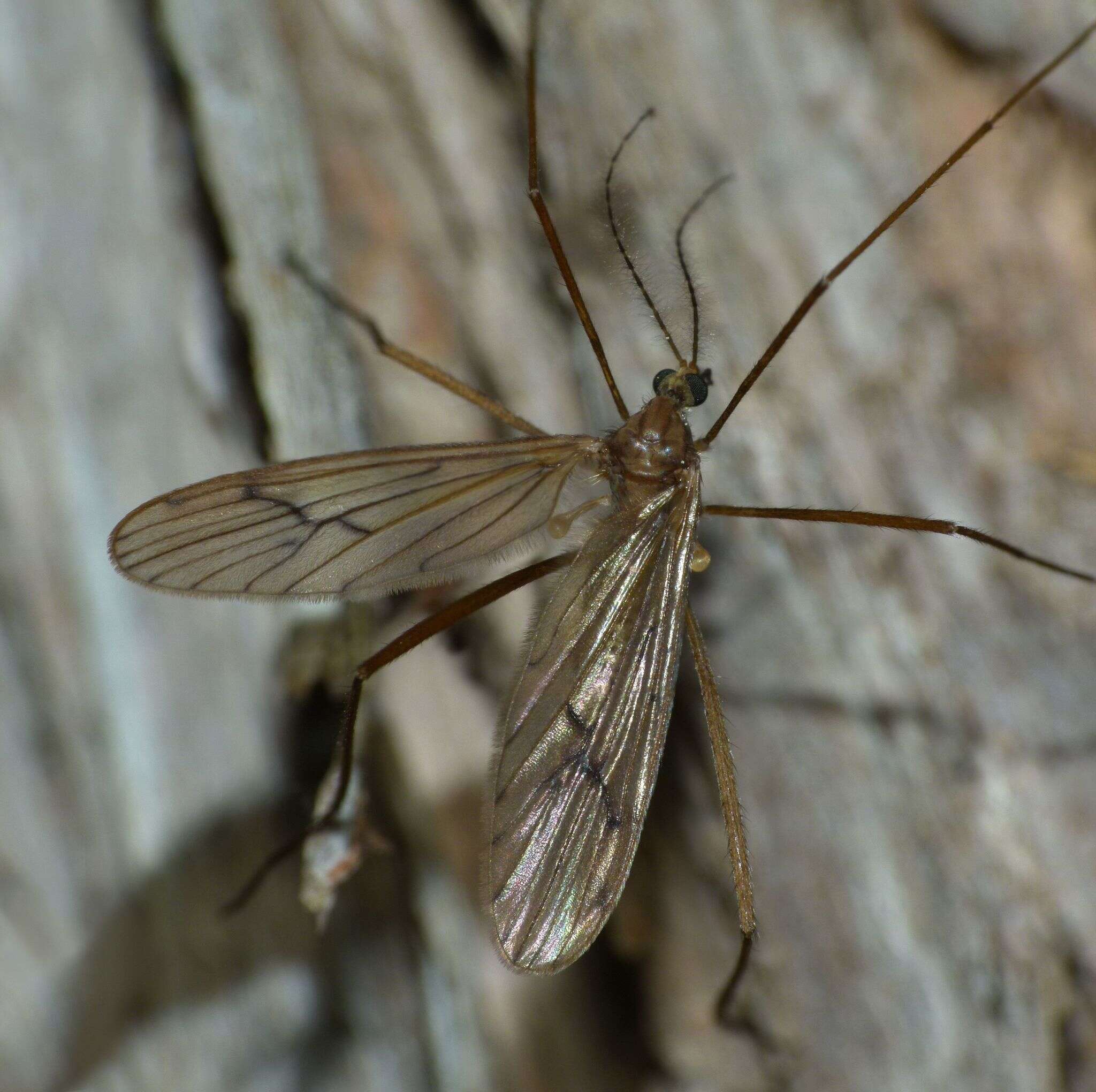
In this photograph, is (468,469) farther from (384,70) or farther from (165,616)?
(384,70)

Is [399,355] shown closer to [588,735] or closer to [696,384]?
[696,384]

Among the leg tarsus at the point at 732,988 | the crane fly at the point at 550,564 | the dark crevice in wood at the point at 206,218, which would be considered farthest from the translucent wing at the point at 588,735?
the dark crevice in wood at the point at 206,218

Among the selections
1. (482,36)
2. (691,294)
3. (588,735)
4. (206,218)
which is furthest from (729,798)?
(482,36)

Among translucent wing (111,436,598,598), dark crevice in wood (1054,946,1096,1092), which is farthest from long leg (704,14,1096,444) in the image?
dark crevice in wood (1054,946,1096,1092)

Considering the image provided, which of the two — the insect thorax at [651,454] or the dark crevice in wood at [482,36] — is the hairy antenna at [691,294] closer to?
the insect thorax at [651,454]

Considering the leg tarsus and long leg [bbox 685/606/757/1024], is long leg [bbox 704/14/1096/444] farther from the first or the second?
the leg tarsus

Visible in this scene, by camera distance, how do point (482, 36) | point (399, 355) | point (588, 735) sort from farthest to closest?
1. point (482, 36)
2. point (399, 355)
3. point (588, 735)
